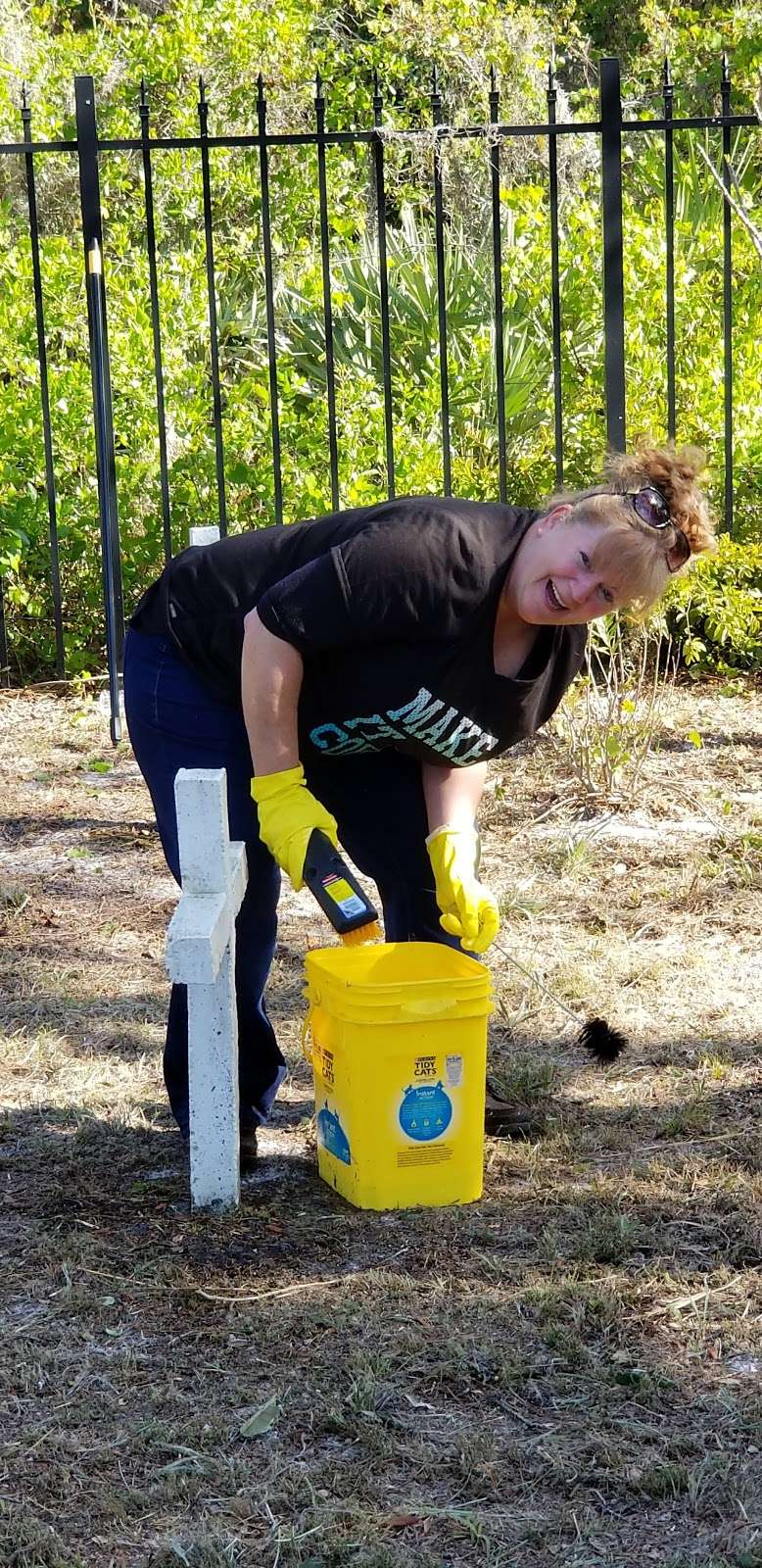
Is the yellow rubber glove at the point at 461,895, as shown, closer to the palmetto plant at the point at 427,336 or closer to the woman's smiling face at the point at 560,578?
the woman's smiling face at the point at 560,578

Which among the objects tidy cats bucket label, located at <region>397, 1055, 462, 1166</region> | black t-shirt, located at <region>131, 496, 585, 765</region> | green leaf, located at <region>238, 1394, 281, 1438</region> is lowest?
green leaf, located at <region>238, 1394, 281, 1438</region>

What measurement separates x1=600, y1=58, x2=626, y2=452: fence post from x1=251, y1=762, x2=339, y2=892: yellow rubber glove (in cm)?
369

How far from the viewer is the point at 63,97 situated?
995 cm

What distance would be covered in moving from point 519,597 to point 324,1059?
0.87 metres

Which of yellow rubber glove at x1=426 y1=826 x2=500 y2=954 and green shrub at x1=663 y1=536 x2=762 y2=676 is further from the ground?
yellow rubber glove at x1=426 y1=826 x2=500 y2=954

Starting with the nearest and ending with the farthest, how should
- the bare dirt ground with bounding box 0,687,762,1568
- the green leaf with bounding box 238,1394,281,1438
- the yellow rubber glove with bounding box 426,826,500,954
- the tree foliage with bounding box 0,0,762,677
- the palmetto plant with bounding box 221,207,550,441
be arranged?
the bare dirt ground with bounding box 0,687,762,1568
the green leaf with bounding box 238,1394,281,1438
the yellow rubber glove with bounding box 426,826,500,954
the tree foliage with bounding box 0,0,762,677
the palmetto plant with bounding box 221,207,550,441

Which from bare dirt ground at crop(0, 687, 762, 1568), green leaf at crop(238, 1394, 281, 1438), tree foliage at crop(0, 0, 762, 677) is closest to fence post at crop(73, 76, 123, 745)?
tree foliage at crop(0, 0, 762, 677)

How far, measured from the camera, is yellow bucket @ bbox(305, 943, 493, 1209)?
260 centimetres

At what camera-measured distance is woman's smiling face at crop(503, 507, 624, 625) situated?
8.20 feet

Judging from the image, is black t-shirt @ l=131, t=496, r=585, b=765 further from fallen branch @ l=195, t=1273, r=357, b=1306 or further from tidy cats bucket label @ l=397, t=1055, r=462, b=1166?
fallen branch @ l=195, t=1273, r=357, b=1306

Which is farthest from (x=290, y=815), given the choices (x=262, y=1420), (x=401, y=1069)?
(x=262, y=1420)

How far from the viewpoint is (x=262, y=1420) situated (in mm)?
2158

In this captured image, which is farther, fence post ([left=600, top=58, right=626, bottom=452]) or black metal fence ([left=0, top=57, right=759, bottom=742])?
fence post ([left=600, top=58, right=626, bottom=452])

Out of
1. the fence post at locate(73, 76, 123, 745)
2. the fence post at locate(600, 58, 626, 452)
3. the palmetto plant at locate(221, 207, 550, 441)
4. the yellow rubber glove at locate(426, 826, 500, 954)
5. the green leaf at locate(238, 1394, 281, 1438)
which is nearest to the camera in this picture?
the green leaf at locate(238, 1394, 281, 1438)
